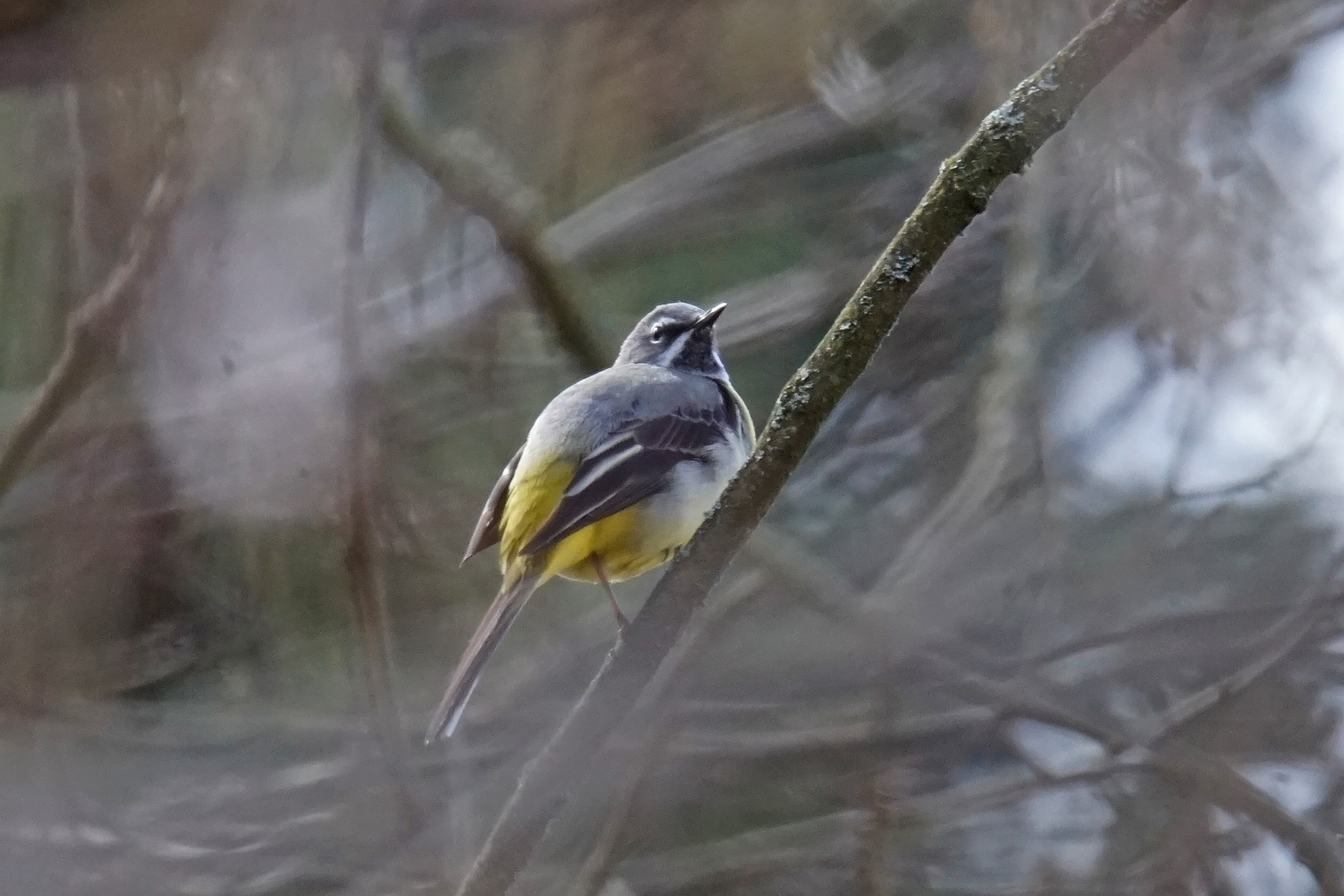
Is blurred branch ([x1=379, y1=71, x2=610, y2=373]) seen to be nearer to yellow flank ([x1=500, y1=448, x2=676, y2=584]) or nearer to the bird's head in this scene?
the bird's head

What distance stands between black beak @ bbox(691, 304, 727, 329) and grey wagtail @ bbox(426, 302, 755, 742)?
32 centimetres

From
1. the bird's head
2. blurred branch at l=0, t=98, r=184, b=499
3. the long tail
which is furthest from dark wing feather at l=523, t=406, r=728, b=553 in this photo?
blurred branch at l=0, t=98, r=184, b=499

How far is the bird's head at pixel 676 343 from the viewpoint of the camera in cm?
494

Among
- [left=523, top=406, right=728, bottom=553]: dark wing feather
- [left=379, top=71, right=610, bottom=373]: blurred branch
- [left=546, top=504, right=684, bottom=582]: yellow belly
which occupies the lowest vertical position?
[left=546, top=504, right=684, bottom=582]: yellow belly

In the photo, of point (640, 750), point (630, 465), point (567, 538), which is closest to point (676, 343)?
point (630, 465)

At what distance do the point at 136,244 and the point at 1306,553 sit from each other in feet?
14.0

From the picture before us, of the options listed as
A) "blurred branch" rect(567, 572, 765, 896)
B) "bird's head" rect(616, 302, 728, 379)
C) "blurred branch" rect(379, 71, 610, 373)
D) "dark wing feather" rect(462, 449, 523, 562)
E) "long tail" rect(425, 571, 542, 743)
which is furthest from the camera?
"bird's head" rect(616, 302, 728, 379)

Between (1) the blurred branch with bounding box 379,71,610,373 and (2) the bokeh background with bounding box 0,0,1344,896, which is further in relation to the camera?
(1) the blurred branch with bounding box 379,71,610,373

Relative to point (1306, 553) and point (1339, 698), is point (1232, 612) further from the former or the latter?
point (1306, 553)

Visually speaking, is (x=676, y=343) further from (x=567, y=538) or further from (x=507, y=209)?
(x=567, y=538)

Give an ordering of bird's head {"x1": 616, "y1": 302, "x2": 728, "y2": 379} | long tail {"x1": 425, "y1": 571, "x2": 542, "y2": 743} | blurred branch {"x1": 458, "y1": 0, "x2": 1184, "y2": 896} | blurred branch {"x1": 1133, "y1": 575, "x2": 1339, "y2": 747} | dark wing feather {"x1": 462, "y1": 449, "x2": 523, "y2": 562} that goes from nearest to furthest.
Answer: blurred branch {"x1": 458, "y1": 0, "x2": 1184, "y2": 896} → long tail {"x1": 425, "y1": 571, "x2": 542, "y2": 743} → dark wing feather {"x1": 462, "y1": 449, "x2": 523, "y2": 562} → blurred branch {"x1": 1133, "y1": 575, "x2": 1339, "y2": 747} → bird's head {"x1": 616, "y1": 302, "x2": 728, "y2": 379}

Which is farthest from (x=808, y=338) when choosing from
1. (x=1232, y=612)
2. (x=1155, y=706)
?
(x=1232, y=612)

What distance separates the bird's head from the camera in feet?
16.2

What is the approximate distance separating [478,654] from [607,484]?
0.65m
